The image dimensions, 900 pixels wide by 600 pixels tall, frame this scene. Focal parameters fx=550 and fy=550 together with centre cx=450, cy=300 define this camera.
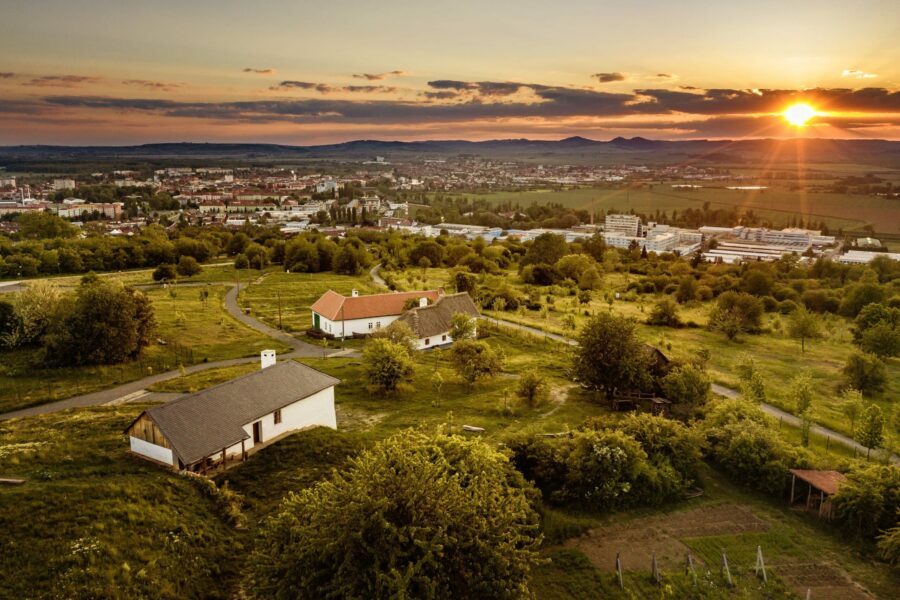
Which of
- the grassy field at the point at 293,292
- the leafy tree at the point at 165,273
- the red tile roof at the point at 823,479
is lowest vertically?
the grassy field at the point at 293,292

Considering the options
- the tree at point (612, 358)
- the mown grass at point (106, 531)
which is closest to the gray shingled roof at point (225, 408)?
the mown grass at point (106, 531)

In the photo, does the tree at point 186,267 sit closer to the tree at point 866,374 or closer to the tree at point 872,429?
the tree at point 866,374

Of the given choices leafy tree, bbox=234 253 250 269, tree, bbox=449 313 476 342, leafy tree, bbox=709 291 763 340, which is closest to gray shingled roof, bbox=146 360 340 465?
tree, bbox=449 313 476 342

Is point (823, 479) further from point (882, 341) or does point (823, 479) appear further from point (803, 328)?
point (803, 328)

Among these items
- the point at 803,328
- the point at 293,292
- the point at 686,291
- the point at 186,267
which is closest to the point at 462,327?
the point at 803,328

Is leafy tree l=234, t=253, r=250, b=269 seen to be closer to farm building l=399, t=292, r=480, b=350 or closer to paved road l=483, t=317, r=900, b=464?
farm building l=399, t=292, r=480, b=350

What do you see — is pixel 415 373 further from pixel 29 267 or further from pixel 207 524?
pixel 29 267
